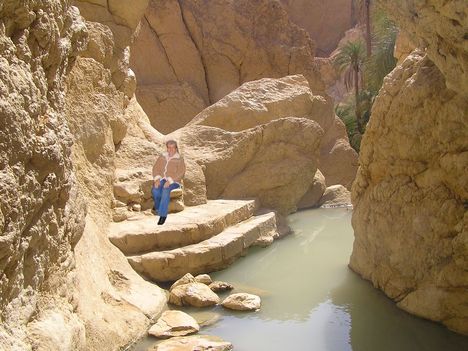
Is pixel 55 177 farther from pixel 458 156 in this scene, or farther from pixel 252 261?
pixel 252 261

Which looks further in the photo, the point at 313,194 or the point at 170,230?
the point at 313,194

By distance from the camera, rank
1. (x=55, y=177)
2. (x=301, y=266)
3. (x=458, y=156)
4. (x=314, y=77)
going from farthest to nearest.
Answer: (x=314, y=77) → (x=301, y=266) → (x=458, y=156) → (x=55, y=177)

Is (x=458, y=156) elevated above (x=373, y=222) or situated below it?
above

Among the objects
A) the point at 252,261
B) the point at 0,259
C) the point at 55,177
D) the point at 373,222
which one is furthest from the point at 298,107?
the point at 0,259

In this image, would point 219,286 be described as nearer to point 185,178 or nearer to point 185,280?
point 185,280

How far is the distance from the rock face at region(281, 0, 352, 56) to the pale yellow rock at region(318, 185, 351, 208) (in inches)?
651

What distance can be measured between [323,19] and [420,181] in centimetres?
2470

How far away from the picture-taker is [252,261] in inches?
351

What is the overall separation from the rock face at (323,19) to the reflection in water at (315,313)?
21.4 meters

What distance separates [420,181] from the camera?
21.1ft

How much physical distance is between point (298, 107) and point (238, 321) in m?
8.53

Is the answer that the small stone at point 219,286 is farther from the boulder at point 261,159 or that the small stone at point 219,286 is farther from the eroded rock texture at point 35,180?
the boulder at point 261,159

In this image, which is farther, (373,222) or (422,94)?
(373,222)

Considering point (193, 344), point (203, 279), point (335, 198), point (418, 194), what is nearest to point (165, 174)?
point (203, 279)
